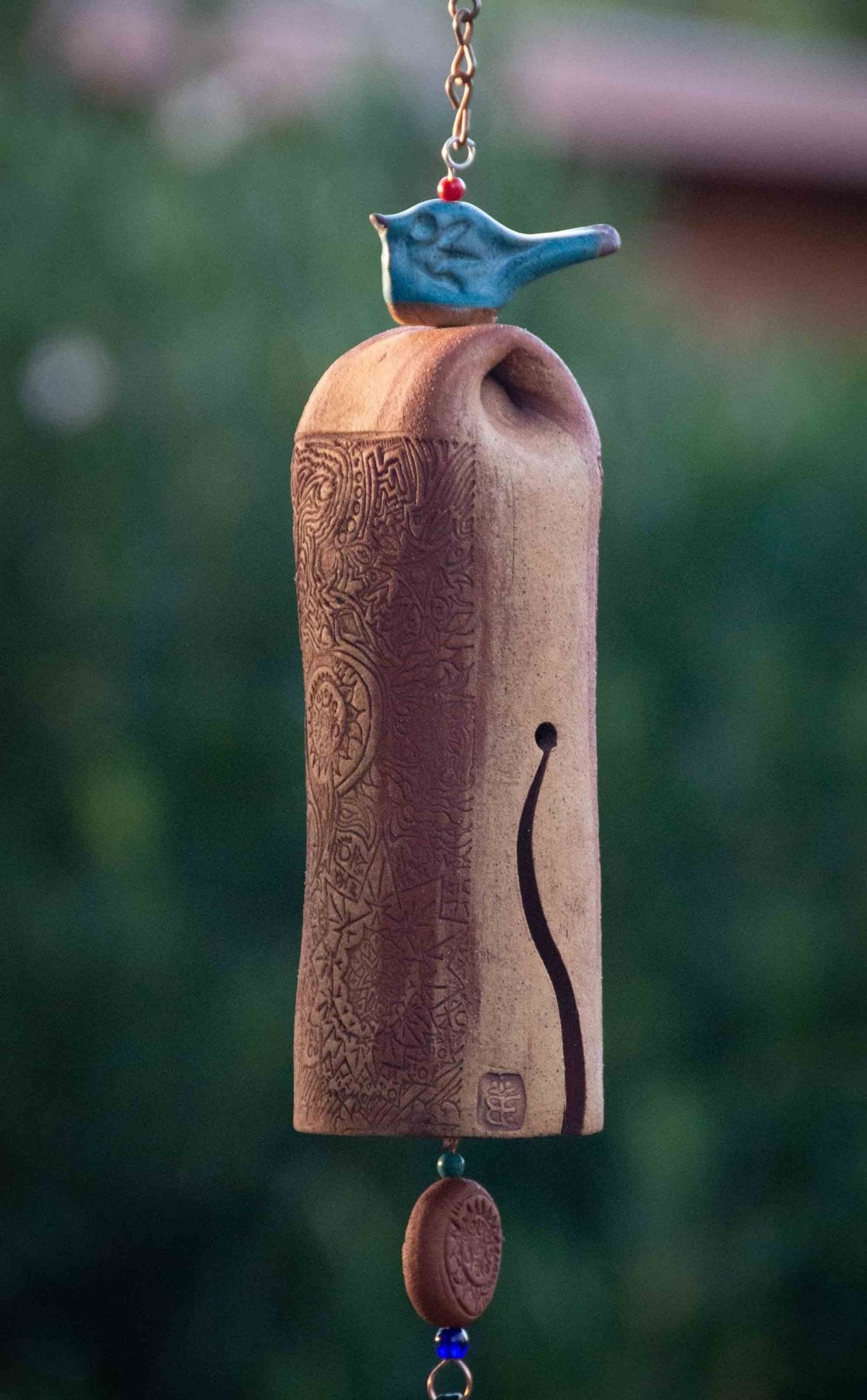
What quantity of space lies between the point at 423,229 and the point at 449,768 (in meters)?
0.60

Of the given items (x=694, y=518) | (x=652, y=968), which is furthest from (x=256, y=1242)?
(x=694, y=518)

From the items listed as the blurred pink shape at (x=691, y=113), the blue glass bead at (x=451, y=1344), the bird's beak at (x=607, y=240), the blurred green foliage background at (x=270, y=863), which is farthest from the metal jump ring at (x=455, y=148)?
the blurred pink shape at (x=691, y=113)

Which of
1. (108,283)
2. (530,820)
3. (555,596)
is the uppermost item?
(108,283)

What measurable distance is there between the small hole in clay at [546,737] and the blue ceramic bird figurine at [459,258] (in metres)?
0.47

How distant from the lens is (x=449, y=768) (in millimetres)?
2465

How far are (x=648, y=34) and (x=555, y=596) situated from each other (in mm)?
8048

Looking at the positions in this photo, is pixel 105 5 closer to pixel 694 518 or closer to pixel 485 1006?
pixel 694 518

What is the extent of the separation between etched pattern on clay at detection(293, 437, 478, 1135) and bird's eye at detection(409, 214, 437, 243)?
0.81ft

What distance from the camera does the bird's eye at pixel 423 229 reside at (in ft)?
8.57

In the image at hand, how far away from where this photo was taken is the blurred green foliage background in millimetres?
6664

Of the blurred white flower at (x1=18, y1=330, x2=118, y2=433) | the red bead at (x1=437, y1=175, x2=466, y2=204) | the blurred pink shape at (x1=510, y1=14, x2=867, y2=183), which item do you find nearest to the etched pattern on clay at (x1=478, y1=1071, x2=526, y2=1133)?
the red bead at (x1=437, y1=175, x2=466, y2=204)

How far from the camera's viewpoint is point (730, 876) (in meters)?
7.62

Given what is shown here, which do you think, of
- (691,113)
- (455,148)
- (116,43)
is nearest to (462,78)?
(455,148)

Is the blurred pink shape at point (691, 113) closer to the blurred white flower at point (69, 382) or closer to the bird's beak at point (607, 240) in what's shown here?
the blurred white flower at point (69, 382)
